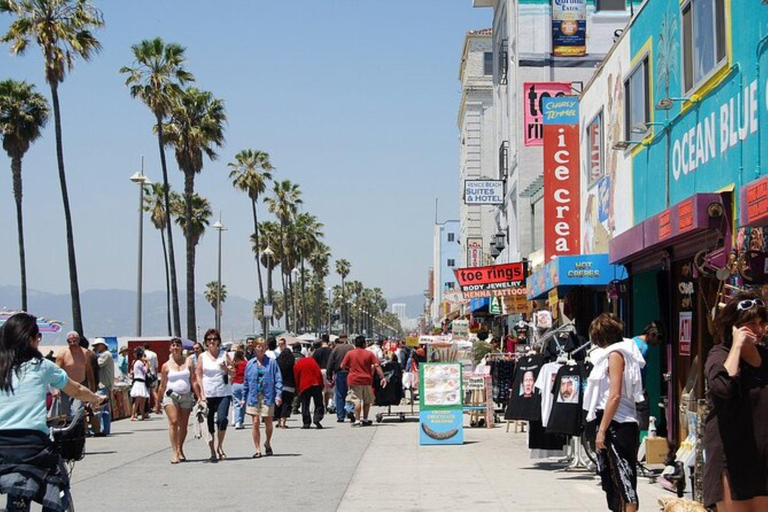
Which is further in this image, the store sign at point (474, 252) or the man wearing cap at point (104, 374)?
the store sign at point (474, 252)

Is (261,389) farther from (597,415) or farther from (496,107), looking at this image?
(496,107)

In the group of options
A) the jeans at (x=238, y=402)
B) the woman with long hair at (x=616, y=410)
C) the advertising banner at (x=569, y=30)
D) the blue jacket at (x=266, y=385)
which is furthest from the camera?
the advertising banner at (x=569, y=30)

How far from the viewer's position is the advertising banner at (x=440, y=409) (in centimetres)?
1852

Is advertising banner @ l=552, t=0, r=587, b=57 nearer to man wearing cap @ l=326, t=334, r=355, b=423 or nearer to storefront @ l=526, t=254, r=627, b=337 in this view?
man wearing cap @ l=326, t=334, r=355, b=423

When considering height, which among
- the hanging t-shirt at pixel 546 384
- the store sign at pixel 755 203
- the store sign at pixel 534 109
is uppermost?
the store sign at pixel 534 109

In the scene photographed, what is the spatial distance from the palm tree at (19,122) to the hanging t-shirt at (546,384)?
3498 cm

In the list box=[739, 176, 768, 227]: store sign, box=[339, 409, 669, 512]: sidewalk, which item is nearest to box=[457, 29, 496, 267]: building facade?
box=[339, 409, 669, 512]: sidewalk

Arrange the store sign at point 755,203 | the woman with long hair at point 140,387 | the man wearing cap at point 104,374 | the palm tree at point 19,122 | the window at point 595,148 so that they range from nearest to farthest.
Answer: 1. the store sign at point 755,203
2. the window at point 595,148
3. the man wearing cap at point 104,374
4. the woman with long hair at point 140,387
5. the palm tree at point 19,122

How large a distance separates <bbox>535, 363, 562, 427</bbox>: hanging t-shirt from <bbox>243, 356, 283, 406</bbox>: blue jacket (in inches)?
169

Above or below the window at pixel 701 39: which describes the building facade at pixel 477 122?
above

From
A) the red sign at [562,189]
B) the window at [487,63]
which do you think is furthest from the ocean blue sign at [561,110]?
Answer: the window at [487,63]

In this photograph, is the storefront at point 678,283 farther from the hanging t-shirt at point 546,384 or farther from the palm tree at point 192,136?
the palm tree at point 192,136

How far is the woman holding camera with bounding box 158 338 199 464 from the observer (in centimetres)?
1602

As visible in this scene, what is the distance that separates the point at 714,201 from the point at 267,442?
8.23 metres
